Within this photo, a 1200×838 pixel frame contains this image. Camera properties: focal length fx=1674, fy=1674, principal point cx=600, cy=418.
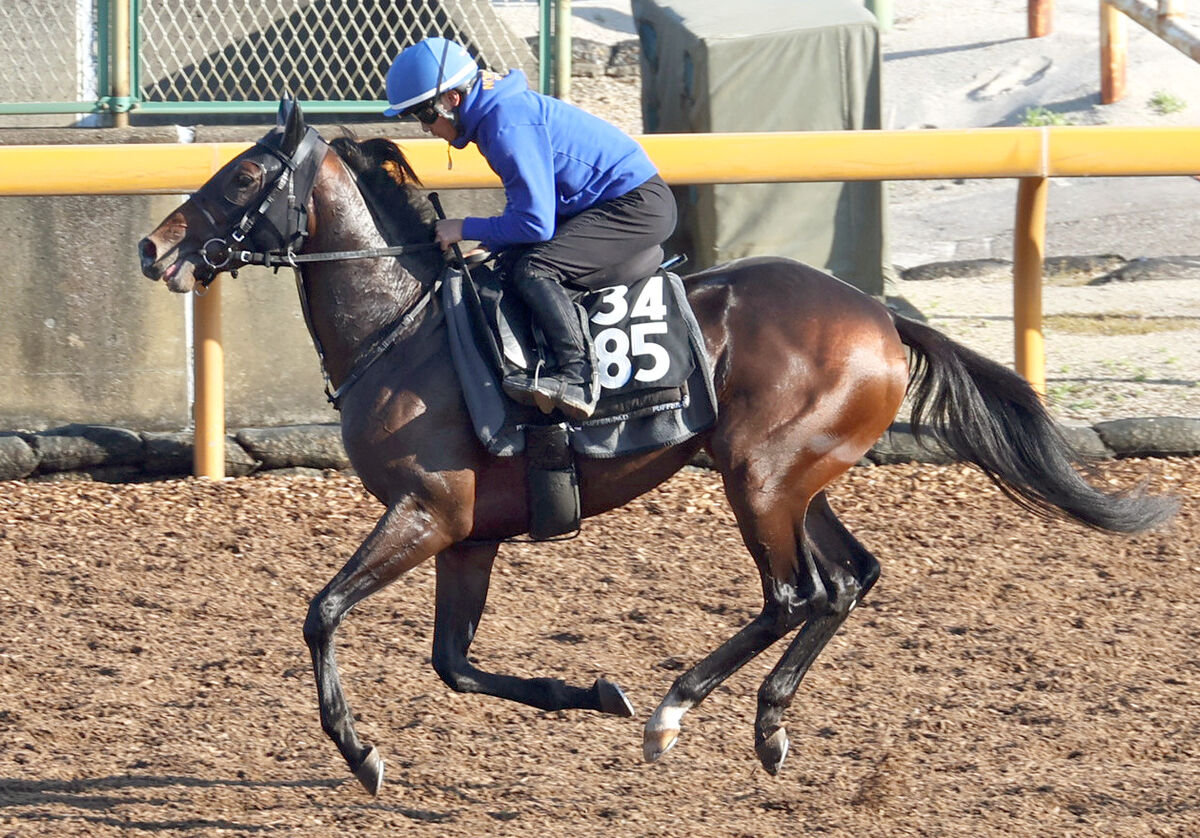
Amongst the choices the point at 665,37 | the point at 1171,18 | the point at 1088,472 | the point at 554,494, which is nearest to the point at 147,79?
the point at 665,37

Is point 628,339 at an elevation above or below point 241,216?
below

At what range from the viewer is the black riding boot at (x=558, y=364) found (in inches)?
182

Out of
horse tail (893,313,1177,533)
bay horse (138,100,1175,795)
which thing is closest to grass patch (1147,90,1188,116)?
horse tail (893,313,1177,533)

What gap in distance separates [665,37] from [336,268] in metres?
6.31

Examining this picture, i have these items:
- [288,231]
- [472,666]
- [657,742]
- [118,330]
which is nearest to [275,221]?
[288,231]

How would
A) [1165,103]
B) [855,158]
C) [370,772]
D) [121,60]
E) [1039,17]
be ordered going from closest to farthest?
[370,772]
[855,158]
[121,60]
[1165,103]
[1039,17]

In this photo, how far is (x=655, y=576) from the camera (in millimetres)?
6469

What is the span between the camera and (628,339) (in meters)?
4.77

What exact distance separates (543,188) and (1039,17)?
13.9 m

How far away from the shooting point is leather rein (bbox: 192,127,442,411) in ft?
15.4

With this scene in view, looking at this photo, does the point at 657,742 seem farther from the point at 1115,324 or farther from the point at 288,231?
the point at 1115,324

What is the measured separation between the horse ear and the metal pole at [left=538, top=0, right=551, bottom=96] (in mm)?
3797

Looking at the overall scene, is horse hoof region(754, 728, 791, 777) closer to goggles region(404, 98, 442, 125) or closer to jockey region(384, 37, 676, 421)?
jockey region(384, 37, 676, 421)

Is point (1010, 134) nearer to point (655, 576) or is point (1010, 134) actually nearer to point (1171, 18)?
point (655, 576)
